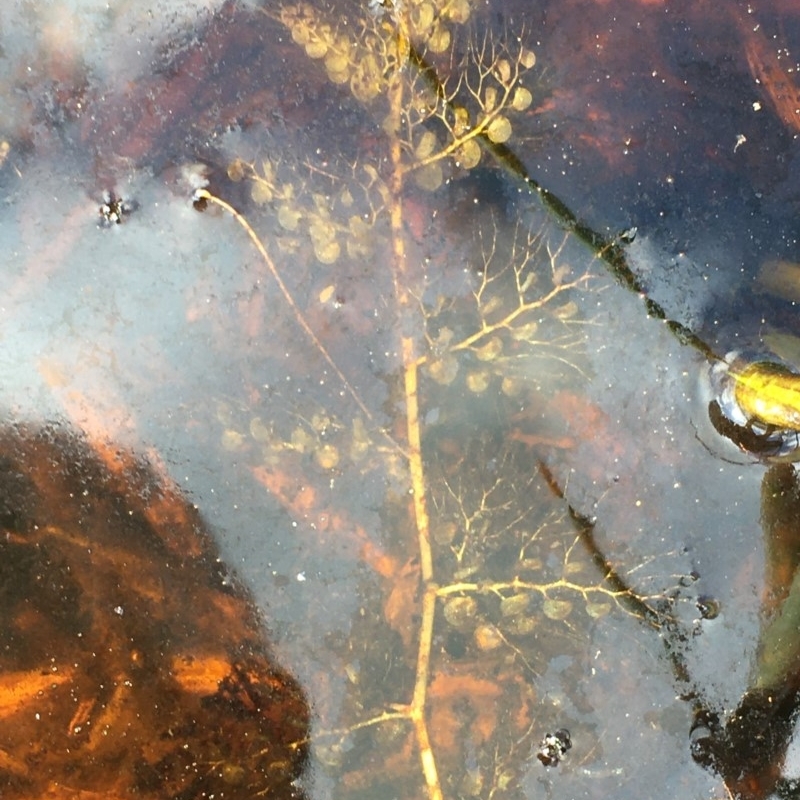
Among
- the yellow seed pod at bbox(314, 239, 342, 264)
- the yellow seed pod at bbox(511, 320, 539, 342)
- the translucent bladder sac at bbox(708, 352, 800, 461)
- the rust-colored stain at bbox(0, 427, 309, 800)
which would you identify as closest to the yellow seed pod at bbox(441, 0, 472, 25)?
the yellow seed pod at bbox(314, 239, 342, 264)

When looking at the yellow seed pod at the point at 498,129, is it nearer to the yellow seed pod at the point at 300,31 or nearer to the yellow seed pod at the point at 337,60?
the yellow seed pod at the point at 337,60

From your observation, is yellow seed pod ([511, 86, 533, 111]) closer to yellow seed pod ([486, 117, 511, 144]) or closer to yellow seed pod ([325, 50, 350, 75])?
yellow seed pod ([486, 117, 511, 144])

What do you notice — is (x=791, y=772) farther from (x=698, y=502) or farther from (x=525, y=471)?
(x=525, y=471)

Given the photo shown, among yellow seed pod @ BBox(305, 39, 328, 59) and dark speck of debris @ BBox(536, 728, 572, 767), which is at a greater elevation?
yellow seed pod @ BBox(305, 39, 328, 59)

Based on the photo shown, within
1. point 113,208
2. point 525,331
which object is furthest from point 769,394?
point 113,208

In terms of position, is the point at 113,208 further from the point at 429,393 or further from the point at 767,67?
the point at 767,67

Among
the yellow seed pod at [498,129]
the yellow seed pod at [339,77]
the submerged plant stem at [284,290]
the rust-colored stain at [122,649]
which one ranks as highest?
the yellow seed pod at [339,77]

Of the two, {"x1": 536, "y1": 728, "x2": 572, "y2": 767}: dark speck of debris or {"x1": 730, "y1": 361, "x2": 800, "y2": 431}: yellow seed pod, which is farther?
{"x1": 536, "y1": 728, "x2": 572, "y2": 767}: dark speck of debris

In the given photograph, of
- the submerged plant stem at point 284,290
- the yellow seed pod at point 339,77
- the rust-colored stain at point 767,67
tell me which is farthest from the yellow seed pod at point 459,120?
the rust-colored stain at point 767,67
